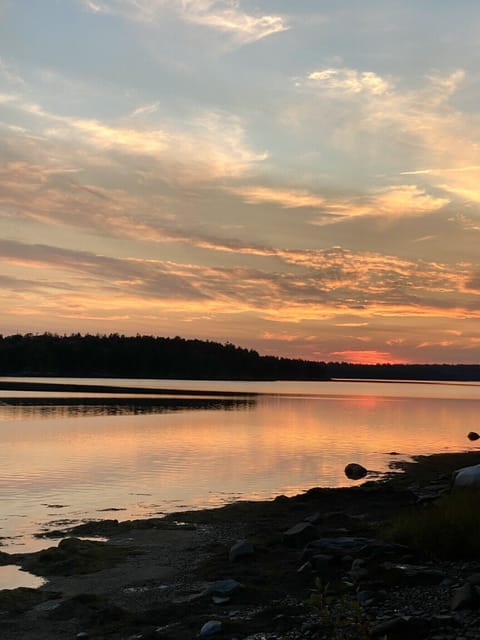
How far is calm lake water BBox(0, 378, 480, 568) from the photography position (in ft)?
85.0

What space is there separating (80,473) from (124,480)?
2999mm

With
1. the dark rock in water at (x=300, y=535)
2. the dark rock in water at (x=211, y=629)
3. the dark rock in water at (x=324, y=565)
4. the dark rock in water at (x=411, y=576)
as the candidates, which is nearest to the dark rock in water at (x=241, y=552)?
the dark rock in water at (x=300, y=535)

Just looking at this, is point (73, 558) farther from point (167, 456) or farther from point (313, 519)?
point (167, 456)

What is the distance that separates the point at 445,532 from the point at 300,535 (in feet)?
14.9

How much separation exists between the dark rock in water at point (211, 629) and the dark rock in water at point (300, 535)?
6569mm

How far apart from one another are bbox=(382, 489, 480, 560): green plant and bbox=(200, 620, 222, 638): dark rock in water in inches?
201

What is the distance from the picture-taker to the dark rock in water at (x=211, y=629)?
1088 cm

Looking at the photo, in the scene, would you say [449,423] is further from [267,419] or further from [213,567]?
[213,567]

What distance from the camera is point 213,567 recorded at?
51.8 feet

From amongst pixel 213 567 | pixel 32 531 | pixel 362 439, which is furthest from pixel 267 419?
pixel 213 567

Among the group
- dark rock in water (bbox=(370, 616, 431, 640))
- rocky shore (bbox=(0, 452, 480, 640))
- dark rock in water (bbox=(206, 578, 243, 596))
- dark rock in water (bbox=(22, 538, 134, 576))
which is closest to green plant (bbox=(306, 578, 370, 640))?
rocky shore (bbox=(0, 452, 480, 640))

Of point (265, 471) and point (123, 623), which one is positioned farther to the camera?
point (265, 471)

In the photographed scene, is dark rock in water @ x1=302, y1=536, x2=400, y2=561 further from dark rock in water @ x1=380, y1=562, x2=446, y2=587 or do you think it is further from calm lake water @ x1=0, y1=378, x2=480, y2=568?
calm lake water @ x1=0, y1=378, x2=480, y2=568

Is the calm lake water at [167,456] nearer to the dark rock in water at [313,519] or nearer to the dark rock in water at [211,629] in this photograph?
the dark rock in water at [313,519]
